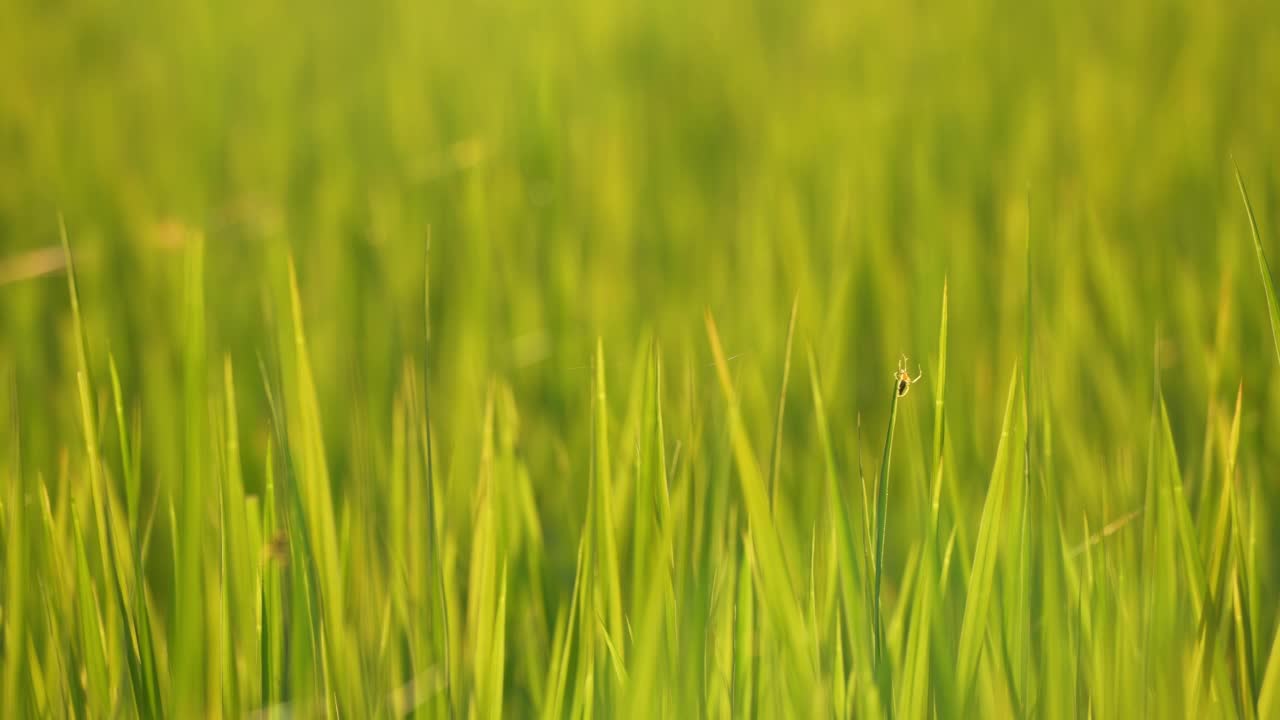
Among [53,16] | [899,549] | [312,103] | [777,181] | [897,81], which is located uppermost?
[53,16]

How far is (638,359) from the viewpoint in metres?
0.85

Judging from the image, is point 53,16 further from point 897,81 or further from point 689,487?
point 689,487

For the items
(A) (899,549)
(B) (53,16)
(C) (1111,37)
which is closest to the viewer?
(A) (899,549)

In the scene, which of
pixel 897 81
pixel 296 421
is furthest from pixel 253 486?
pixel 897 81

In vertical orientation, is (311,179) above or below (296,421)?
above

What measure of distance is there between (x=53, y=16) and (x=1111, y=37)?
1782 millimetres

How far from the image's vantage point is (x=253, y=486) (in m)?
0.91

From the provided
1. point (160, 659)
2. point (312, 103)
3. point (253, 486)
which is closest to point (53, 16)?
point (312, 103)

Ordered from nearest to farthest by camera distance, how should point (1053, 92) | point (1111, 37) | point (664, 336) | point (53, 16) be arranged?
point (664, 336) → point (1053, 92) → point (1111, 37) → point (53, 16)

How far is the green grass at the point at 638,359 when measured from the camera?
55 cm

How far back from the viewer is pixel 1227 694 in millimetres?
525

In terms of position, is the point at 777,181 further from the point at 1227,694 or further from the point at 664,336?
the point at 1227,694

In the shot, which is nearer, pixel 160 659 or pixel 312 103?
pixel 160 659

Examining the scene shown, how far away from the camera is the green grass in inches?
21.5
